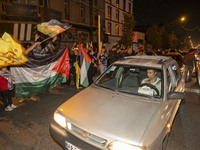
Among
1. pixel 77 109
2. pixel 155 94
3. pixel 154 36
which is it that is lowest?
pixel 77 109

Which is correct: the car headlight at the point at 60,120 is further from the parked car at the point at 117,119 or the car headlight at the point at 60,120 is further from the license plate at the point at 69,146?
the license plate at the point at 69,146

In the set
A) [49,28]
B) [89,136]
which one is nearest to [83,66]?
[49,28]

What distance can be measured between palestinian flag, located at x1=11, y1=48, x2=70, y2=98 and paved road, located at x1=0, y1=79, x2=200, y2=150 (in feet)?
1.81

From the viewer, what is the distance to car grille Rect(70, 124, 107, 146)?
6.28 feet

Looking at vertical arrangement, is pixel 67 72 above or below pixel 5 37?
below

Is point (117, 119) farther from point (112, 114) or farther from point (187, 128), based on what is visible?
point (187, 128)

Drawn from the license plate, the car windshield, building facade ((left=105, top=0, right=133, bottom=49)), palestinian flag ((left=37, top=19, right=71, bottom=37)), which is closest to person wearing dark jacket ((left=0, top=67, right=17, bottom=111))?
palestinian flag ((left=37, top=19, right=71, bottom=37))

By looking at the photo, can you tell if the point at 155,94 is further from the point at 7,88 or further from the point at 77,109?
the point at 7,88

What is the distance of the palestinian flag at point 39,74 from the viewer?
15.8ft

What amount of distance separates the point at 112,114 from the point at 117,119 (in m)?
0.14

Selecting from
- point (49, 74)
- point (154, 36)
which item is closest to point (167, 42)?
point (154, 36)

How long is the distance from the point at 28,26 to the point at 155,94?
499 inches

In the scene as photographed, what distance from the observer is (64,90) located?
22.0 feet

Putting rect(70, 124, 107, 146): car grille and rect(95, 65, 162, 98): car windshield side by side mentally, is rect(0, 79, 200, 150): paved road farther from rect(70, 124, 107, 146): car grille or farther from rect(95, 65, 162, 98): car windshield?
rect(95, 65, 162, 98): car windshield
